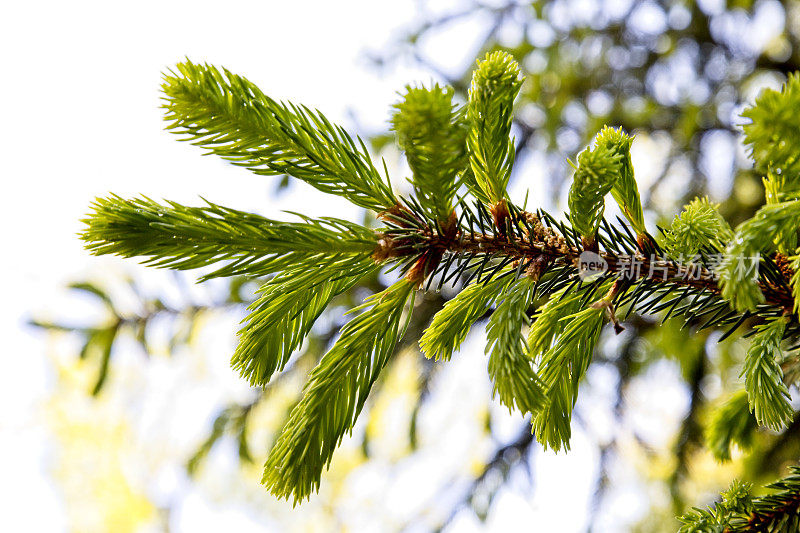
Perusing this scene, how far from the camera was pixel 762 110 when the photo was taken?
1.27 feet

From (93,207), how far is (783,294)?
65 cm

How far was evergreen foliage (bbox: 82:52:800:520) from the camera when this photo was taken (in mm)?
506

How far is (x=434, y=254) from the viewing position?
0.58 m

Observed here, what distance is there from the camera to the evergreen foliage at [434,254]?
0.51m

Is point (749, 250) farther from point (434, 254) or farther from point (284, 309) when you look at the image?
point (284, 309)

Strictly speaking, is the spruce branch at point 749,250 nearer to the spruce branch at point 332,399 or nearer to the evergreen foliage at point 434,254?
the evergreen foliage at point 434,254

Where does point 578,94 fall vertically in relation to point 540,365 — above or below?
above

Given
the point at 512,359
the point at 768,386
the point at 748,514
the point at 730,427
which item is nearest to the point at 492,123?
the point at 512,359

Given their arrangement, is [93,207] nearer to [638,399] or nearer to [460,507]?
[460,507]

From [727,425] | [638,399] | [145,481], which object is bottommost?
[145,481]

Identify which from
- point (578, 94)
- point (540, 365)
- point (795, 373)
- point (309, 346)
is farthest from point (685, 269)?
point (578, 94)

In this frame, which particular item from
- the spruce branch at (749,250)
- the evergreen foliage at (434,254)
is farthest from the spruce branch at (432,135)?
the spruce branch at (749,250)

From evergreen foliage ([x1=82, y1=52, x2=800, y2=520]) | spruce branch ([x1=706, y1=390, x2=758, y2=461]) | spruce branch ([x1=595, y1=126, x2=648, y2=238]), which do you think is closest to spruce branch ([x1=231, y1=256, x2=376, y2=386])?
evergreen foliage ([x1=82, y1=52, x2=800, y2=520])

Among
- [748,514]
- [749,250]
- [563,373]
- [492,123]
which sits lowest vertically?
[748,514]
